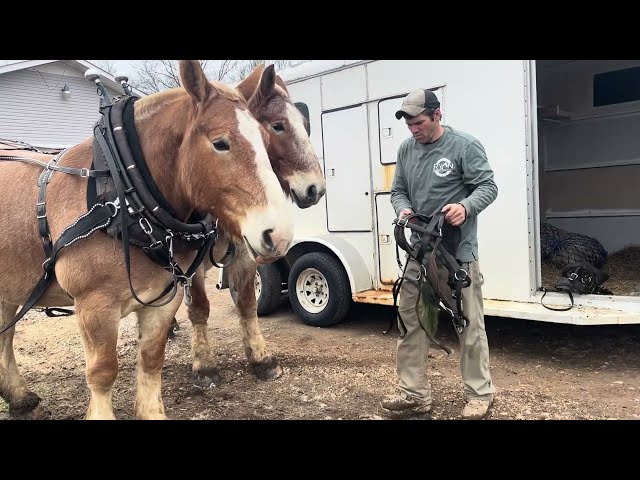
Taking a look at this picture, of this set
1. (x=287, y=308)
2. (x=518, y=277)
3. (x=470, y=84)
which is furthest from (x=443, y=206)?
(x=287, y=308)

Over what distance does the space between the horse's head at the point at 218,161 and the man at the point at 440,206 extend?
3.92 feet

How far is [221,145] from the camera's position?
2408 mm

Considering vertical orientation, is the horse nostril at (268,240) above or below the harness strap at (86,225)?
below

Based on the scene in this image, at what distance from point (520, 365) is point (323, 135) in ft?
10.8

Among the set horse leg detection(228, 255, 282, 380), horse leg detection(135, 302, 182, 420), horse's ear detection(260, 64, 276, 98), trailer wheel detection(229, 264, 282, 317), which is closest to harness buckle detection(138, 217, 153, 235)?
horse leg detection(135, 302, 182, 420)

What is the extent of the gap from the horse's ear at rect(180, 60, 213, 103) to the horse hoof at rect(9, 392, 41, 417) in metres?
2.67

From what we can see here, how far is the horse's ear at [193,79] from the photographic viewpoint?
95.7 inches

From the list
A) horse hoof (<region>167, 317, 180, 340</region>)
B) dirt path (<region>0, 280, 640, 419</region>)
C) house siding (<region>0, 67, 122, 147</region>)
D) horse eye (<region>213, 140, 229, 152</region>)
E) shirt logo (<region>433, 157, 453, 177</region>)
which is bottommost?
dirt path (<region>0, 280, 640, 419</region>)

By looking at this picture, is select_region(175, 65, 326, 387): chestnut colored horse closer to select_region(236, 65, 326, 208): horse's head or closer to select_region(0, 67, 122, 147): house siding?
select_region(236, 65, 326, 208): horse's head

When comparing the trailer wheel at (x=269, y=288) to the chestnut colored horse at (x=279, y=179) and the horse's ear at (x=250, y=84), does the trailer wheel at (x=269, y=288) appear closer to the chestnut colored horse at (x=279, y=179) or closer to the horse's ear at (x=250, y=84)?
the chestnut colored horse at (x=279, y=179)

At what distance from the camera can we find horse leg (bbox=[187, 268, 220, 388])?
429 cm

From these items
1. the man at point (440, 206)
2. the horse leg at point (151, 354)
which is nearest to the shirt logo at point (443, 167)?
the man at point (440, 206)

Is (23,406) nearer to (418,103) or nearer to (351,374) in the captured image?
(351,374)

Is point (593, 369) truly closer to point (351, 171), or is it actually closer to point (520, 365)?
point (520, 365)
